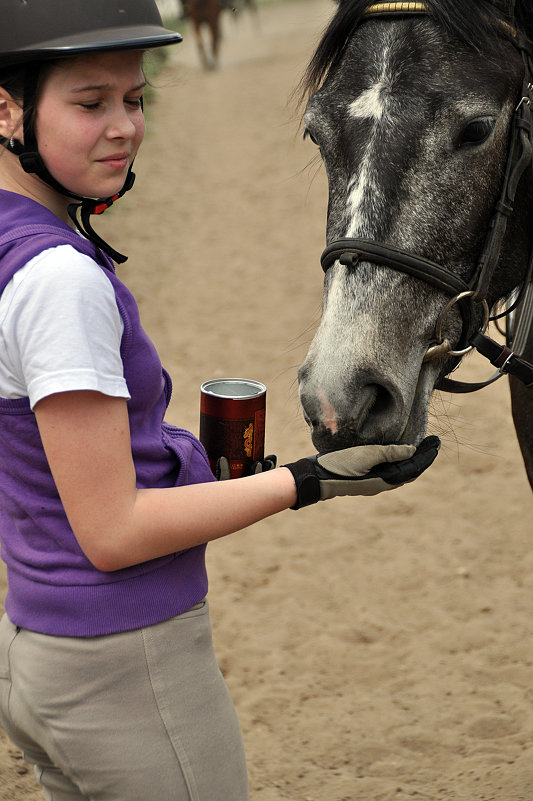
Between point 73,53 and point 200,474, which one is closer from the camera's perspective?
point 73,53

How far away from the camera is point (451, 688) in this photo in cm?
356

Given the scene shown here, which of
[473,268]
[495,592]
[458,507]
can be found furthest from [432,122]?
[458,507]

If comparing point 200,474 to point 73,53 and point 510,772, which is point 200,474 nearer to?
point 73,53

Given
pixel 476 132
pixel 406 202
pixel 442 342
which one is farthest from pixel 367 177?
pixel 442 342

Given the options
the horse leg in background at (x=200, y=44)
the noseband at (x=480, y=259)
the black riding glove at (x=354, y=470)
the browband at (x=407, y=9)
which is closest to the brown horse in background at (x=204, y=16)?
the horse leg in background at (x=200, y=44)

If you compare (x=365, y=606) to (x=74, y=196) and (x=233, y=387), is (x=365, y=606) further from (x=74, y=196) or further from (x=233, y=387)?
(x=74, y=196)

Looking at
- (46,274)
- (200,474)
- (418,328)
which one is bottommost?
(200,474)

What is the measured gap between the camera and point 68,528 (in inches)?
58.7

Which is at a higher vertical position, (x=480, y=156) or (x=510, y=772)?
(x=480, y=156)

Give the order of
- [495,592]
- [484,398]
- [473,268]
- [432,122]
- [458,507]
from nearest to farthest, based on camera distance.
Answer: [432,122]
[473,268]
[495,592]
[458,507]
[484,398]

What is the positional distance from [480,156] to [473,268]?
0.87 ft

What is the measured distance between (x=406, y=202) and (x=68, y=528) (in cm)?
106

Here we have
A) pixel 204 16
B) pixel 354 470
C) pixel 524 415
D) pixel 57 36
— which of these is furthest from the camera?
pixel 204 16

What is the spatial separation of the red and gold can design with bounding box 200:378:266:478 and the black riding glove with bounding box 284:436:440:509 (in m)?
0.23
